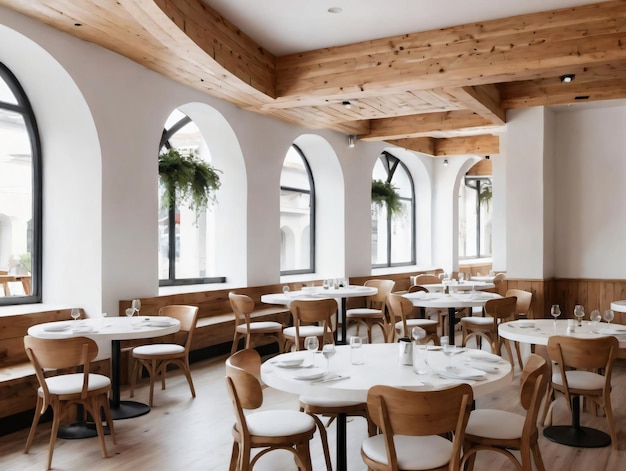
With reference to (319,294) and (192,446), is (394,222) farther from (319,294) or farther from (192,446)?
(192,446)

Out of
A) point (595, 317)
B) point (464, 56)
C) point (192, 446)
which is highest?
point (464, 56)

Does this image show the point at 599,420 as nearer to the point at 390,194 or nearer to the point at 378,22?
the point at 378,22

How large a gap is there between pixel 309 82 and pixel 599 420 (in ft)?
13.3

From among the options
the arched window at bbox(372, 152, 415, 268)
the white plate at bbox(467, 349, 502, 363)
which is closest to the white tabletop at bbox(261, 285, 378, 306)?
the white plate at bbox(467, 349, 502, 363)

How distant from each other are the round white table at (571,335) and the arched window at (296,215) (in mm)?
5121

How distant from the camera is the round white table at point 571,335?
4133mm

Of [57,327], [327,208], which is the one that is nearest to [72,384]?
[57,327]

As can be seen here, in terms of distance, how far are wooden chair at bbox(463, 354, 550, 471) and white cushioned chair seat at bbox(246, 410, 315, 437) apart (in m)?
0.77

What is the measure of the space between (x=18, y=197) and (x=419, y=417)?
180 inches

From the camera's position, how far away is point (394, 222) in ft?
40.6

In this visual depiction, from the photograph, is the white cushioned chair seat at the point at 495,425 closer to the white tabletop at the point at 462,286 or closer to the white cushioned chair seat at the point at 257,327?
the white cushioned chair seat at the point at 257,327

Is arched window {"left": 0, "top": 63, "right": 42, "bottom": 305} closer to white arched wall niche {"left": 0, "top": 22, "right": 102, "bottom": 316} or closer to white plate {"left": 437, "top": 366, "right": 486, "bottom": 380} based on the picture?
white arched wall niche {"left": 0, "top": 22, "right": 102, "bottom": 316}

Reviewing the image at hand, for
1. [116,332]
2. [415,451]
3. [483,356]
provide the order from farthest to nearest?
[116,332] < [483,356] < [415,451]

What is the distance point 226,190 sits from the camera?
25.6 ft
